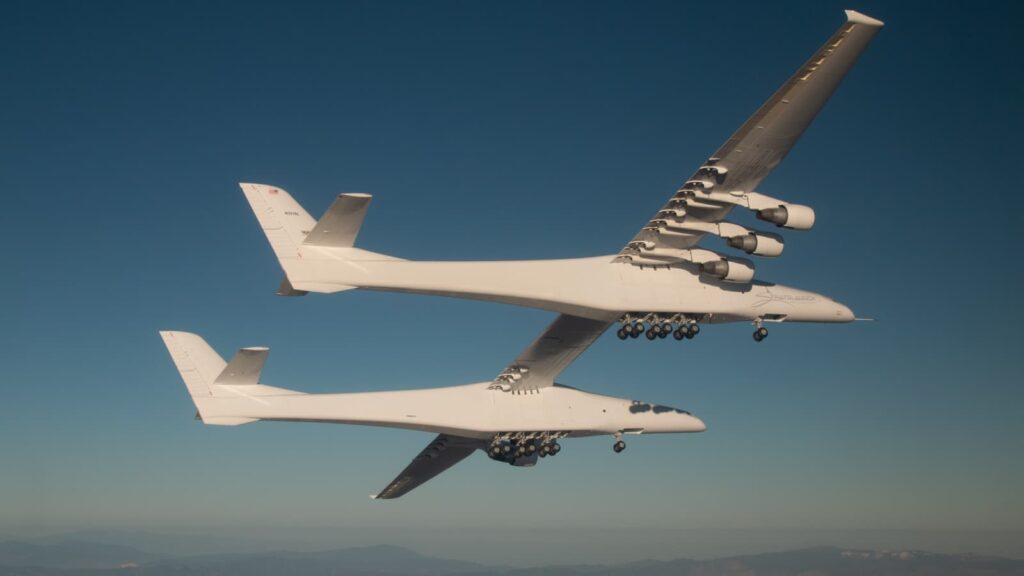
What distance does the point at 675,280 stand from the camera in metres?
32.1

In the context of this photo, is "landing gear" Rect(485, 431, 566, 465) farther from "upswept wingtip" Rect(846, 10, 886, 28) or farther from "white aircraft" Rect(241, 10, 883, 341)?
"upswept wingtip" Rect(846, 10, 886, 28)

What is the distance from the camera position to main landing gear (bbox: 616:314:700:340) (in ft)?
104

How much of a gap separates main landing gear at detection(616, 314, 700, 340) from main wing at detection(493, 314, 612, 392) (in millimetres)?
4957

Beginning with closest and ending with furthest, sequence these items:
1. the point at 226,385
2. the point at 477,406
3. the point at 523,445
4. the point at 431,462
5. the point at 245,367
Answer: the point at 245,367, the point at 226,385, the point at 477,406, the point at 523,445, the point at 431,462

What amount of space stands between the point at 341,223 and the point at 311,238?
1.07 m

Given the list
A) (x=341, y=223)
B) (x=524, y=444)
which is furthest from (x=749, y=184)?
(x=524, y=444)

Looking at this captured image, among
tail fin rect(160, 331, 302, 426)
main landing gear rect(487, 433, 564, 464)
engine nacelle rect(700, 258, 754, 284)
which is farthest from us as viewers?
main landing gear rect(487, 433, 564, 464)

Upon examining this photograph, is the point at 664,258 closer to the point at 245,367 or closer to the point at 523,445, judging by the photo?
the point at 523,445

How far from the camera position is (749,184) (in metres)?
30.2

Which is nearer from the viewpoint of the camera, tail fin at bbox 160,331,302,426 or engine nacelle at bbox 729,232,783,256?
engine nacelle at bbox 729,232,783,256

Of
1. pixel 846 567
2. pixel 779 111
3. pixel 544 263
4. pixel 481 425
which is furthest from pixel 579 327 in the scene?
pixel 846 567

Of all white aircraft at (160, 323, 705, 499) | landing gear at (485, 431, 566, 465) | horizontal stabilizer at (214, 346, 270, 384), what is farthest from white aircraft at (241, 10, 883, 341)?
landing gear at (485, 431, 566, 465)

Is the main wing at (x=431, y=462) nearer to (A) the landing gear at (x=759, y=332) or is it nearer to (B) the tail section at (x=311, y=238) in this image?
(A) the landing gear at (x=759, y=332)

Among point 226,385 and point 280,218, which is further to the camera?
point 226,385
